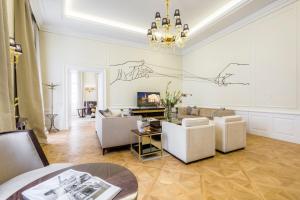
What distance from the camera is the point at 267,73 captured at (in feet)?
14.2

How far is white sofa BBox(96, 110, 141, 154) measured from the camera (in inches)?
127

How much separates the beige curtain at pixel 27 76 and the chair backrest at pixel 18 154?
8.16ft

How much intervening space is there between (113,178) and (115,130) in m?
2.28

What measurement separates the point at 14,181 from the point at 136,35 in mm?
5900

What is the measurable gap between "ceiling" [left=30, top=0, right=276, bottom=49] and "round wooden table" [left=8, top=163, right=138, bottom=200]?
13.9 ft

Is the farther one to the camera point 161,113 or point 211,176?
point 161,113

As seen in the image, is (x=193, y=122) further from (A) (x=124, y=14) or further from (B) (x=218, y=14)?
(A) (x=124, y=14)

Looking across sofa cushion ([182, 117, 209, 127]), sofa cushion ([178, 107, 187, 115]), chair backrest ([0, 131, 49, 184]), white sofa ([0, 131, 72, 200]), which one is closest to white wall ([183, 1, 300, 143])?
sofa cushion ([178, 107, 187, 115])

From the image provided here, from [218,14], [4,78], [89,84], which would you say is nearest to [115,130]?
[4,78]

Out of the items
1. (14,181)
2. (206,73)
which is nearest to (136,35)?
(206,73)

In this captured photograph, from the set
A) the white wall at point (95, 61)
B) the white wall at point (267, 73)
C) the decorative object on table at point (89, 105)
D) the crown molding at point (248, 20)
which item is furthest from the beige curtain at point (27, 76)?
the decorative object on table at point (89, 105)

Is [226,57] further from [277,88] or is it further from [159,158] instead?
[159,158]

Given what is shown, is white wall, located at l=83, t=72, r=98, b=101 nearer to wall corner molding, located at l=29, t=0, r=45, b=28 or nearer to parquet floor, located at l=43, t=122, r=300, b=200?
wall corner molding, located at l=29, t=0, r=45, b=28

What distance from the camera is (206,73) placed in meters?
6.48
